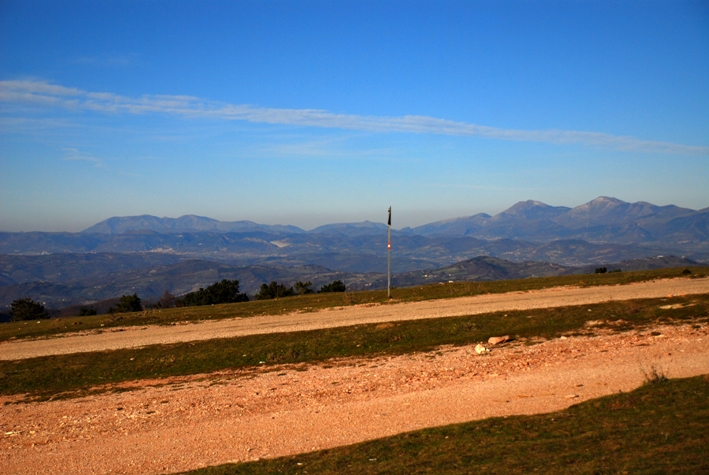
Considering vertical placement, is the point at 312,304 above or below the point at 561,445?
below

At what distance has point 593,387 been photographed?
12.8 meters

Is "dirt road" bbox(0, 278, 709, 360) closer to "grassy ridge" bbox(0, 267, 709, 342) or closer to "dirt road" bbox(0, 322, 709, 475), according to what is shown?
"grassy ridge" bbox(0, 267, 709, 342)

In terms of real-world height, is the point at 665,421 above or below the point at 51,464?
above

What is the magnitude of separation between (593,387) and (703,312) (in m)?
9.82

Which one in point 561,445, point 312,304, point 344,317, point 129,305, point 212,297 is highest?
point 561,445

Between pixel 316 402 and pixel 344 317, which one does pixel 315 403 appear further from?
pixel 344 317

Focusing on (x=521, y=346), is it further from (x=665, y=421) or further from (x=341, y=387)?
(x=665, y=421)

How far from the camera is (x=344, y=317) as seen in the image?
89.3ft

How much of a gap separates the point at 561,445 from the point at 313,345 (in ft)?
42.5

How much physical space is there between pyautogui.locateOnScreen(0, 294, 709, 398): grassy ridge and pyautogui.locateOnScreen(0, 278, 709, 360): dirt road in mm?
1662

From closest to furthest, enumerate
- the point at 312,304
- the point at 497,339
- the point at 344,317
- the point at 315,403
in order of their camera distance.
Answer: the point at 315,403
the point at 497,339
the point at 344,317
the point at 312,304

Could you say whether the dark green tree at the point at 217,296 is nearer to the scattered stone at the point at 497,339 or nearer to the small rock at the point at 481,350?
the scattered stone at the point at 497,339

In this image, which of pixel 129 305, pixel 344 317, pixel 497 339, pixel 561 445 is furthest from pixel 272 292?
pixel 561 445

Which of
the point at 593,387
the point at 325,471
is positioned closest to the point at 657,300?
the point at 593,387
